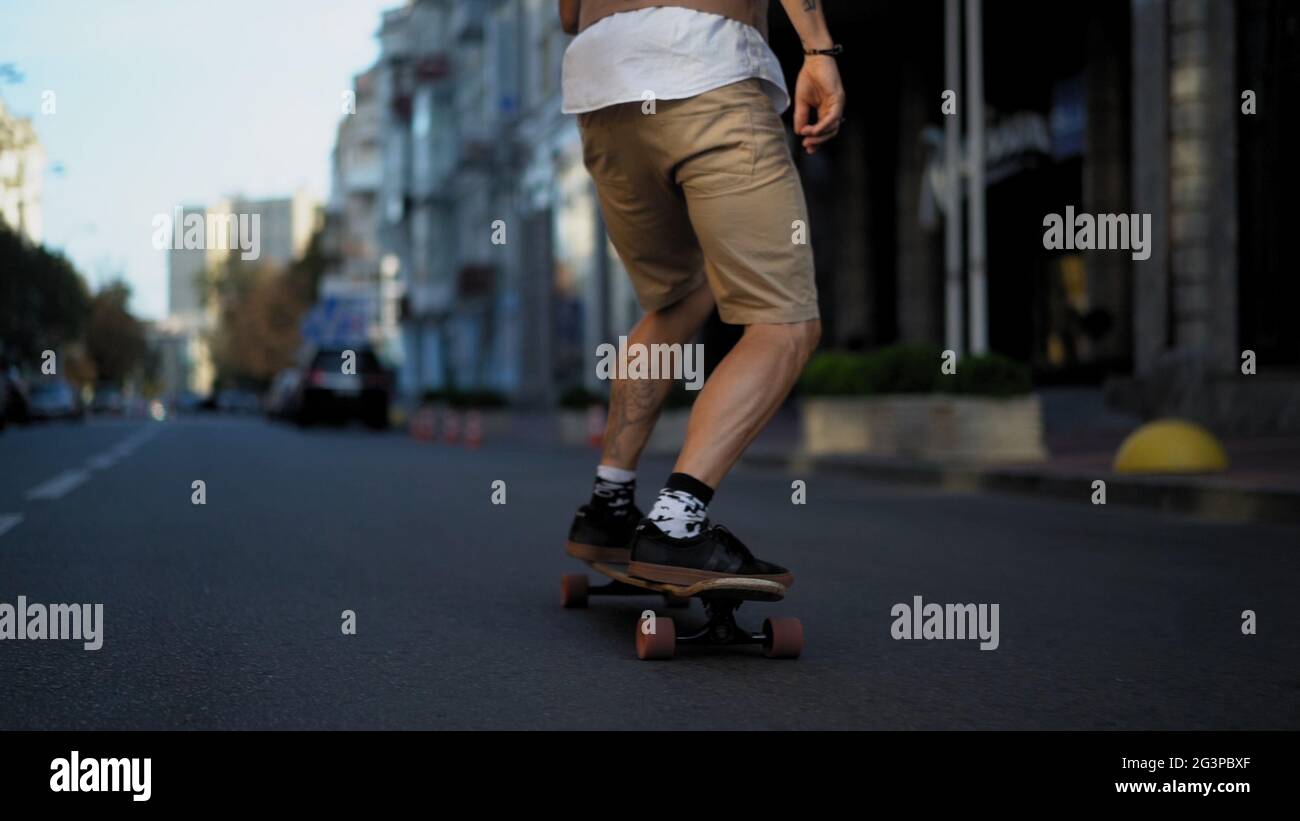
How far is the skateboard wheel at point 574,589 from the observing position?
15.6 ft

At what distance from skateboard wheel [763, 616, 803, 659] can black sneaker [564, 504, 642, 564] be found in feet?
2.30

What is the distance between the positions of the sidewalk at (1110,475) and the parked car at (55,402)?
37.6 metres

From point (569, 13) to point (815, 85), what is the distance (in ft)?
2.99

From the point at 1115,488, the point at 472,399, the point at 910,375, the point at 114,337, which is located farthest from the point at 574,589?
the point at 114,337

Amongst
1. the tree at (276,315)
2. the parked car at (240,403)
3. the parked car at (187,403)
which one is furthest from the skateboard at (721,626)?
the tree at (276,315)

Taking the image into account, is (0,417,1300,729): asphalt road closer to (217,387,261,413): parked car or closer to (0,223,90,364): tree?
(0,223,90,364): tree

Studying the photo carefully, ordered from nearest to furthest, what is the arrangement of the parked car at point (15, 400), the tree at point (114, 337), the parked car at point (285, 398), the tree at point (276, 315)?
the parked car at point (15, 400) < the parked car at point (285, 398) < the tree at point (276, 315) < the tree at point (114, 337)

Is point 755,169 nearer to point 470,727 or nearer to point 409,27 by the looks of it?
point 470,727

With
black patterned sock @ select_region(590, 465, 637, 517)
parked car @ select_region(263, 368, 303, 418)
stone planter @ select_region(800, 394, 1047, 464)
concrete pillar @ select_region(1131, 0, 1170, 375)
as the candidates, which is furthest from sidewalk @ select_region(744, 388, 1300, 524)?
parked car @ select_region(263, 368, 303, 418)

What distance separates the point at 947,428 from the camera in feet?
46.5

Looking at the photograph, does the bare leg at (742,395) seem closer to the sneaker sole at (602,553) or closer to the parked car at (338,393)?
the sneaker sole at (602,553)

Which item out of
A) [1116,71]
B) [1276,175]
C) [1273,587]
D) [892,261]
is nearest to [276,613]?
[1273,587]

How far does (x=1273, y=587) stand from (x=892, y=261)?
26377 mm

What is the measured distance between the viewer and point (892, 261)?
104 ft
